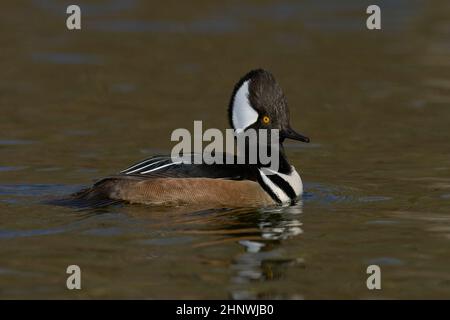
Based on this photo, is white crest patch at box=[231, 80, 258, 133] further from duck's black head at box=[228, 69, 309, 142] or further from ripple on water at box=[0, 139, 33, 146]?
ripple on water at box=[0, 139, 33, 146]

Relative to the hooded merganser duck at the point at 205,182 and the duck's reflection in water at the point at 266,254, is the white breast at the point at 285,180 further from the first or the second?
the duck's reflection in water at the point at 266,254

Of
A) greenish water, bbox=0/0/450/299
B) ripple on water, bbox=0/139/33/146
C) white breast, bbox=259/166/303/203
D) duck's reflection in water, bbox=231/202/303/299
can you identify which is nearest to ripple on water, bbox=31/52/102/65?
greenish water, bbox=0/0/450/299

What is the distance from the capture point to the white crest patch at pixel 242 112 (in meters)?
11.7

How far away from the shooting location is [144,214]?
11133mm

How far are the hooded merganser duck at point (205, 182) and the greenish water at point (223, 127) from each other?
→ 0.24 m

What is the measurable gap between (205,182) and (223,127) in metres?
4.80

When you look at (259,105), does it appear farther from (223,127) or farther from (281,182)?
(223,127)

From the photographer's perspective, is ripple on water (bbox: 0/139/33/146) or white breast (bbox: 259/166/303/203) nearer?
white breast (bbox: 259/166/303/203)

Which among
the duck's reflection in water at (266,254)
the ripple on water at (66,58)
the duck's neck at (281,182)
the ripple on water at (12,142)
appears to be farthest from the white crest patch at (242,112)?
the ripple on water at (66,58)

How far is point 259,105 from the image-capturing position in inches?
465

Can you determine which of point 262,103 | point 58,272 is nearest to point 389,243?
point 262,103

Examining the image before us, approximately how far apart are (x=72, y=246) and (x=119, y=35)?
1272 cm

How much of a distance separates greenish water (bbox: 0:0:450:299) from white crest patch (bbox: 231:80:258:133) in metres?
1.08

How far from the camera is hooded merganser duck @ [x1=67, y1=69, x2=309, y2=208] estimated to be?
11539 mm
